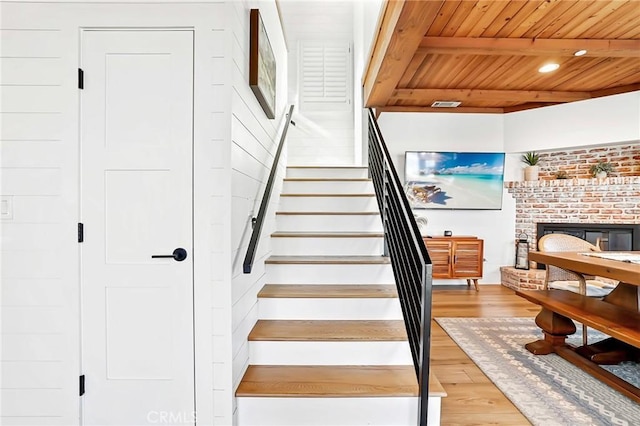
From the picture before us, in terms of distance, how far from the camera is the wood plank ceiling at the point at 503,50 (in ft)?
8.87

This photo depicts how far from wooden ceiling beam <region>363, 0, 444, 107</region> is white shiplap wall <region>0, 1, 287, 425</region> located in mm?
1189

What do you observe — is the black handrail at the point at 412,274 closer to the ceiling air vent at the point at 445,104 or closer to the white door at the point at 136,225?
the white door at the point at 136,225

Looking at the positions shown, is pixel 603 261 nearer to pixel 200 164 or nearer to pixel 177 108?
pixel 200 164

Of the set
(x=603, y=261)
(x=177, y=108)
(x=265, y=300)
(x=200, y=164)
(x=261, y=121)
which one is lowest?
(x=265, y=300)

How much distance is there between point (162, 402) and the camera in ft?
6.02

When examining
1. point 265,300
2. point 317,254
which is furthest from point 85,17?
point 317,254

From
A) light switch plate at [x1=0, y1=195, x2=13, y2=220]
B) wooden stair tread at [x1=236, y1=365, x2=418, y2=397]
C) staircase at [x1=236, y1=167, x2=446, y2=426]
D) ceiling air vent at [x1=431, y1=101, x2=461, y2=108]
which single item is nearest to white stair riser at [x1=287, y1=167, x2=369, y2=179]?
staircase at [x1=236, y1=167, x2=446, y2=426]

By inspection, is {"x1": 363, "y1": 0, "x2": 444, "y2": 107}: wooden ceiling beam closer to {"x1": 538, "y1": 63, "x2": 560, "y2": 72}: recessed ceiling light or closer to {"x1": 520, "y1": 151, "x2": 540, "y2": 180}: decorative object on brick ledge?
{"x1": 538, "y1": 63, "x2": 560, "y2": 72}: recessed ceiling light

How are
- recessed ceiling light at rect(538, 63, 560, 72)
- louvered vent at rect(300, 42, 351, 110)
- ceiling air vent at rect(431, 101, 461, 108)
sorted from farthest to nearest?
louvered vent at rect(300, 42, 351, 110), ceiling air vent at rect(431, 101, 461, 108), recessed ceiling light at rect(538, 63, 560, 72)

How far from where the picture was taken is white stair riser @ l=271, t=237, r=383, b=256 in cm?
306

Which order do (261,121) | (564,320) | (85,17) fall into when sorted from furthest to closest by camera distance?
1. (564,320)
2. (261,121)
3. (85,17)

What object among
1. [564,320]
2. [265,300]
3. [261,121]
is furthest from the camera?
[564,320]

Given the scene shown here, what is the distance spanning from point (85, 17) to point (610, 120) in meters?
5.80

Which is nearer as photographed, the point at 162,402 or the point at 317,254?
the point at 162,402
